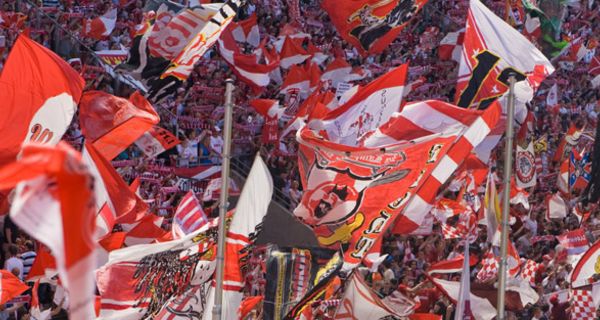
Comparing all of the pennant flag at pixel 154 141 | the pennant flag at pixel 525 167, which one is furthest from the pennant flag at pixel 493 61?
the pennant flag at pixel 525 167

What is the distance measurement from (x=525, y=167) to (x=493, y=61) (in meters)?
5.01

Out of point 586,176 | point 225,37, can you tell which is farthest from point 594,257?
point 225,37

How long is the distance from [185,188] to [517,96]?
15.9 ft

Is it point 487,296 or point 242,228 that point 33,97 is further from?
point 487,296

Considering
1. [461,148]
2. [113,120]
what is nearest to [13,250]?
[113,120]

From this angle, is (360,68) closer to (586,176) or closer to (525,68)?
(586,176)

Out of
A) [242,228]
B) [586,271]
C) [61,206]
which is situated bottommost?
[586,271]

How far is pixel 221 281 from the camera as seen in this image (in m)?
10.1

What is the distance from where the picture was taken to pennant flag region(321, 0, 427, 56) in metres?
23.0

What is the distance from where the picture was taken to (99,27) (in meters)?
21.1

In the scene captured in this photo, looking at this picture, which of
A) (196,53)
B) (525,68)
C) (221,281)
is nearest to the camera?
(221,281)

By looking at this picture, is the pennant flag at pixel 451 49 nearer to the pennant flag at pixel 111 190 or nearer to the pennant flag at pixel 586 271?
the pennant flag at pixel 586 271

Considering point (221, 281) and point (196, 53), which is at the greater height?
point (221, 281)

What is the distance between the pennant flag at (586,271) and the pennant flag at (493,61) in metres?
3.29
